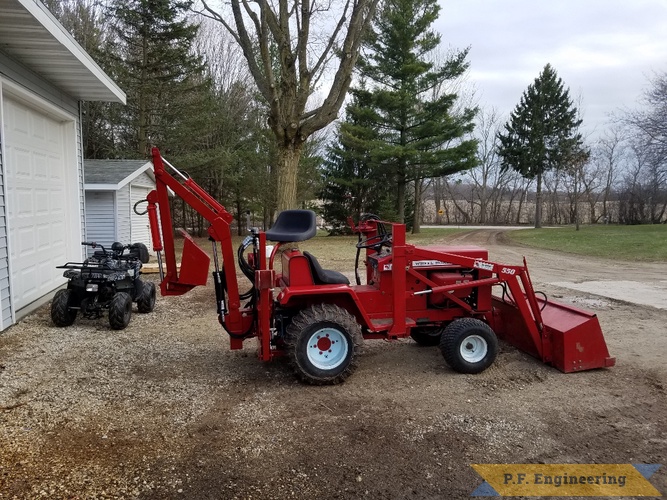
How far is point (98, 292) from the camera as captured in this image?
6355mm

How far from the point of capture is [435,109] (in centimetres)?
2428

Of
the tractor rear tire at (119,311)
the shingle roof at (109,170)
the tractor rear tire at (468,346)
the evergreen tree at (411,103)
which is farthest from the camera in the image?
the evergreen tree at (411,103)

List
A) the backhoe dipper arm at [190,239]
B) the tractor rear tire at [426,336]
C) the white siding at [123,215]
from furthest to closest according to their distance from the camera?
the white siding at [123,215] → the tractor rear tire at [426,336] → the backhoe dipper arm at [190,239]

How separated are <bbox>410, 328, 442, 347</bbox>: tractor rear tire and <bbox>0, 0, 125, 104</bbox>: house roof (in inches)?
203

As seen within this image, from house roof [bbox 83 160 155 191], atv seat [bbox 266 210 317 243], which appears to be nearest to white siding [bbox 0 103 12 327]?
atv seat [bbox 266 210 317 243]

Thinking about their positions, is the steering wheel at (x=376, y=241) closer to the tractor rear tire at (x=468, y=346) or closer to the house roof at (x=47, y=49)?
the tractor rear tire at (x=468, y=346)

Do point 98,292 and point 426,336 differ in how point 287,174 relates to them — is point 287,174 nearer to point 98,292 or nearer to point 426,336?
point 98,292

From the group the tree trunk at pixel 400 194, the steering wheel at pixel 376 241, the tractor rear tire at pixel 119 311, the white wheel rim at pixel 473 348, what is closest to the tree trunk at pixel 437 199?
the tree trunk at pixel 400 194

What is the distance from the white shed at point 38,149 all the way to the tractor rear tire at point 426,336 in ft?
15.2

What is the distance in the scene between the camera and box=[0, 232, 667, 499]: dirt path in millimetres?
2846

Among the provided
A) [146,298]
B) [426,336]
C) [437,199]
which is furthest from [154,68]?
[437,199]

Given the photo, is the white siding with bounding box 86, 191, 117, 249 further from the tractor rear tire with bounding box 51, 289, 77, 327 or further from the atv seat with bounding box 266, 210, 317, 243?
the atv seat with bounding box 266, 210, 317, 243

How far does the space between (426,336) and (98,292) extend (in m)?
4.05

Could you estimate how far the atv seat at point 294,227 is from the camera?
425cm
